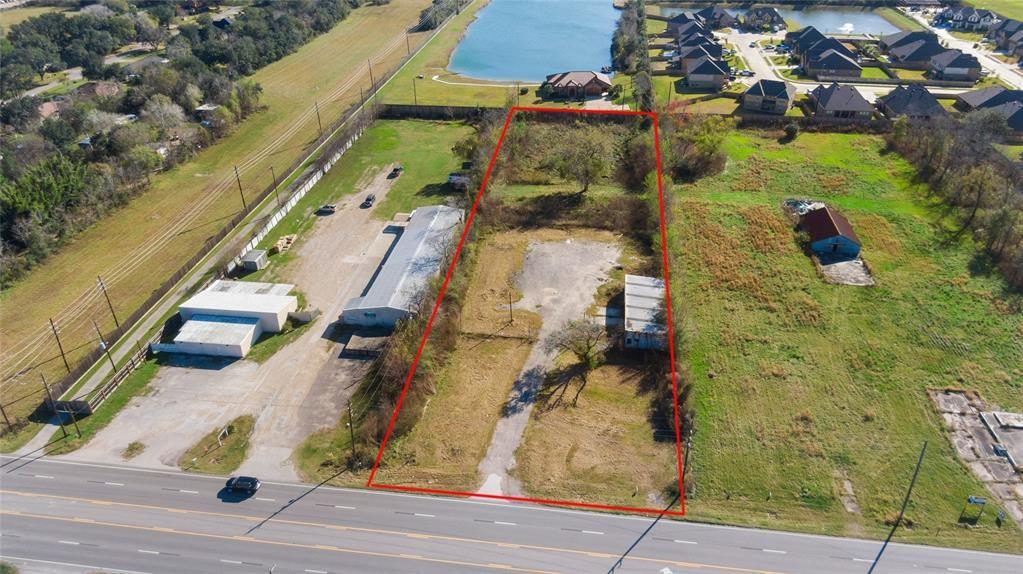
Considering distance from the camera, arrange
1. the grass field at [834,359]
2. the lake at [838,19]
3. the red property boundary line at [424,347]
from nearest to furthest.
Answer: the grass field at [834,359]
the red property boundary line at [424,347]
the lake at [838,19]

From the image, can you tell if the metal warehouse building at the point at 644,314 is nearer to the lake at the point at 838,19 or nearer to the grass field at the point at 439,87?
the grass field at the point at 439,87

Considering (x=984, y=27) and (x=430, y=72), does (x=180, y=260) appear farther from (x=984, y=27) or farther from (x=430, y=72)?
(x=984, y=27)

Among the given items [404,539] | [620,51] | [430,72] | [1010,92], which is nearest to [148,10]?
[430,72]

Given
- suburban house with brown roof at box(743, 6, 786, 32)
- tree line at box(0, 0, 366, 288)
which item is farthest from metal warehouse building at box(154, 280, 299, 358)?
suburban house with brown roof at box(743, 6, 786, 32)

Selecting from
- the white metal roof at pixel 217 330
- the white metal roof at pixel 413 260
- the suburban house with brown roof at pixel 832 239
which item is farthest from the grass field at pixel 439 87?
the white metal roof at pixel 217 330

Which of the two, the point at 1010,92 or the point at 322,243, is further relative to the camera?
the point at 1010,92

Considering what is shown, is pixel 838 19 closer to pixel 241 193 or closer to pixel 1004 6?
pixel 1004 6

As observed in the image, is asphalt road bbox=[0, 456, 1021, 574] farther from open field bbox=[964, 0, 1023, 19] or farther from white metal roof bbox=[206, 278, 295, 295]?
open field bbox=[964, 0, 1023, 19]
